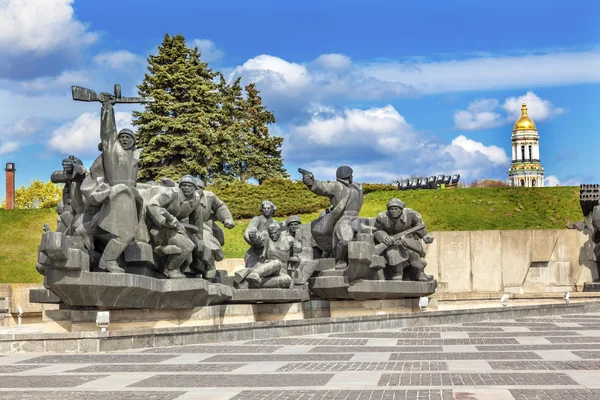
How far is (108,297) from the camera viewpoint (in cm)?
1539

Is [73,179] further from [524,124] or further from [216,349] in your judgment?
[524,124]

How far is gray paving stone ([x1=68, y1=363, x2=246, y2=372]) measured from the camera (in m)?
11.7

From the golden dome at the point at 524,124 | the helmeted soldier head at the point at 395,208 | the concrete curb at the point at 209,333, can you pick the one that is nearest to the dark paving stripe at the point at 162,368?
the concrete curb at the point at 209,333

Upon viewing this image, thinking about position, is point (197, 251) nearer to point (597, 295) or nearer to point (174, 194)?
point (174, 194)

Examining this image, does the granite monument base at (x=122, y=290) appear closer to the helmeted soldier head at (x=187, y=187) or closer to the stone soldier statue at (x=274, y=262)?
the helmeted soldier head at (x=187, y=187)

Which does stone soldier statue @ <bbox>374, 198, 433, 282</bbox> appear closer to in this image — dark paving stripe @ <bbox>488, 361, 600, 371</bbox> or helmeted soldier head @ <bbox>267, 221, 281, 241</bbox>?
helmeted soldier head @ <bbox>267, 221, 281, 241</bbox>

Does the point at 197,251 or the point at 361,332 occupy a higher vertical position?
the point at 197,251

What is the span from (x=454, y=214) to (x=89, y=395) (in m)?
38.6

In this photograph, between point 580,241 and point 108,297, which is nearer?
point 108,297

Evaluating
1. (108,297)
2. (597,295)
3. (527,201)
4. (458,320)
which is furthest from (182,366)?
(527,201)

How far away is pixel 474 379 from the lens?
10406 mm

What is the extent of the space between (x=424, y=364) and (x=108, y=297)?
5613mm

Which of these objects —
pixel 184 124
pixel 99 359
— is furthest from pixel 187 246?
pixel 184 124

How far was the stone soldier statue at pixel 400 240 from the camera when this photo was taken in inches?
842
